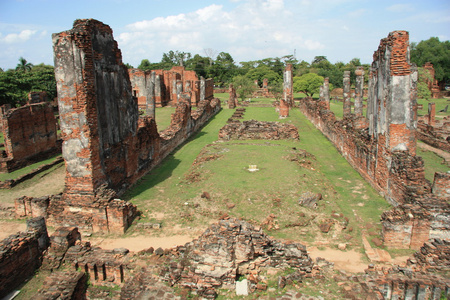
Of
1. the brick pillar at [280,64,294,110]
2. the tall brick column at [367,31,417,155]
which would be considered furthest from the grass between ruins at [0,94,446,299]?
the brick pillar at [280,64,294,110]

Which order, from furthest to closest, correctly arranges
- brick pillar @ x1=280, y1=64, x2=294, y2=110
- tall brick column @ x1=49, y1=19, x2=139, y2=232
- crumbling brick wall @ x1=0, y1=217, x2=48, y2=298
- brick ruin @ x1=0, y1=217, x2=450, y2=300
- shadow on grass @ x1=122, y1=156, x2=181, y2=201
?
brick pillar @ x1=280, y1=64, x2=294, y2=110 < shadow on grass @ x1=122, y1=156, x2=181, y2=201 < tall brick column @ x1=49, y1=19, x2=139, y2=232 < crumbling brick wall @ x1=0, y1=217, x2=48, y2=298 < brick ruin @ x1=0, y1=217, x2=450, y2=300

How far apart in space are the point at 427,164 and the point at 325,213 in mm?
8069

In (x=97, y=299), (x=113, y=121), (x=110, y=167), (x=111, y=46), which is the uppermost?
(x=111, y=46)

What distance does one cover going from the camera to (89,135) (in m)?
10.2

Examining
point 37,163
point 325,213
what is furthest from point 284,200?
point 37,163

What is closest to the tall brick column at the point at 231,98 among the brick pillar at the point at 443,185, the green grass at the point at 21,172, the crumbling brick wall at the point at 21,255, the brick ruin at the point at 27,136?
A: the brick ruin at the point at 27,136

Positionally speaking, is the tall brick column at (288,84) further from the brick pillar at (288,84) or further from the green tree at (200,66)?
the green tree at (200,66)

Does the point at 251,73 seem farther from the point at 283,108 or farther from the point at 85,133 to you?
the point at 85,133

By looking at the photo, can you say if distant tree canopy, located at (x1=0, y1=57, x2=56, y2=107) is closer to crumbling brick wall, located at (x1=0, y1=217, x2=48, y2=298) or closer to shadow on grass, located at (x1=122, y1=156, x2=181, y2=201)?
shadow on grass, located at (x1=122, y1=156, x2=181, y2=201)

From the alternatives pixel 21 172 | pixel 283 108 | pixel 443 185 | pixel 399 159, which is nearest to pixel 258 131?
pixel 283 108

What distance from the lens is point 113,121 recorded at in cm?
1190

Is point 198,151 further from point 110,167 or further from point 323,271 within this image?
point 323,271

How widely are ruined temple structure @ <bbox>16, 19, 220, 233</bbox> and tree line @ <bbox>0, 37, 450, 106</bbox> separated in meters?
21.8

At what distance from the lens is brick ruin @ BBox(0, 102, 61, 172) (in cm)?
1627
